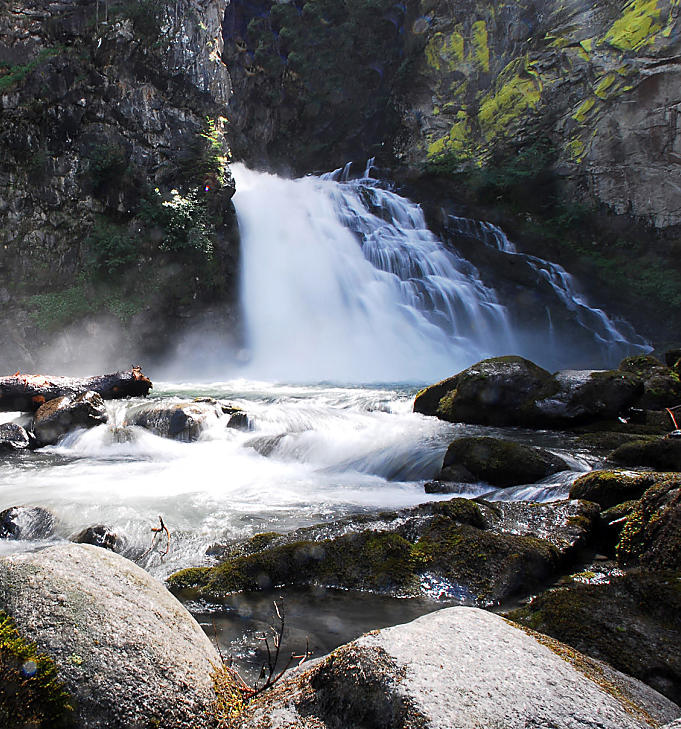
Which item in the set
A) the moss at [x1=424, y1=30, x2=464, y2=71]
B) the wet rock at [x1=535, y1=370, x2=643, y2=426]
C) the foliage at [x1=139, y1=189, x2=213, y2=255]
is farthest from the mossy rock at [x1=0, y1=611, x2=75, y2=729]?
the moss at [x1=424, y1=30, x2=464, y2=71]

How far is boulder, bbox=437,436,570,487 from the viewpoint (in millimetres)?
6152

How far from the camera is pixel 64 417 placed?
970 centimetres

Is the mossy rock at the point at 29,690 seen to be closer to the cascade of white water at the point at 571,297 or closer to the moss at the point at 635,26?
the cascade of white water at the point at 571,297

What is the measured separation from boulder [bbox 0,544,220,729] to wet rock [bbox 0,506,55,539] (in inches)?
130

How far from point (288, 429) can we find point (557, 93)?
2387 cm

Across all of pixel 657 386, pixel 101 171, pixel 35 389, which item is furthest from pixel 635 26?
pixel 35 389

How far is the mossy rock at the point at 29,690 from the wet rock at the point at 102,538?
2924mm

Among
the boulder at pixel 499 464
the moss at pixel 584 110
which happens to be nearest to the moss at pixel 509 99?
the moss at pixel 584 110

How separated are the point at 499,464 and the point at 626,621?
12.1 feet

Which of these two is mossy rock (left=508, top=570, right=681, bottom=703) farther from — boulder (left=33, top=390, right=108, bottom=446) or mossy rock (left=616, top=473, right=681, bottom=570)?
boulder (left=33, top=390, right=108, bottom=446)

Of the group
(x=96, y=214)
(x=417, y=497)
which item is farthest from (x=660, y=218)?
(x=96, y=214)

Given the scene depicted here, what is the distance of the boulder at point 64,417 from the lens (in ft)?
31.3

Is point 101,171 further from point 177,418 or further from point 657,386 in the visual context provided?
point 657,386

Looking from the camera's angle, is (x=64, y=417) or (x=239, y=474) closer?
(x=239, y=474)
